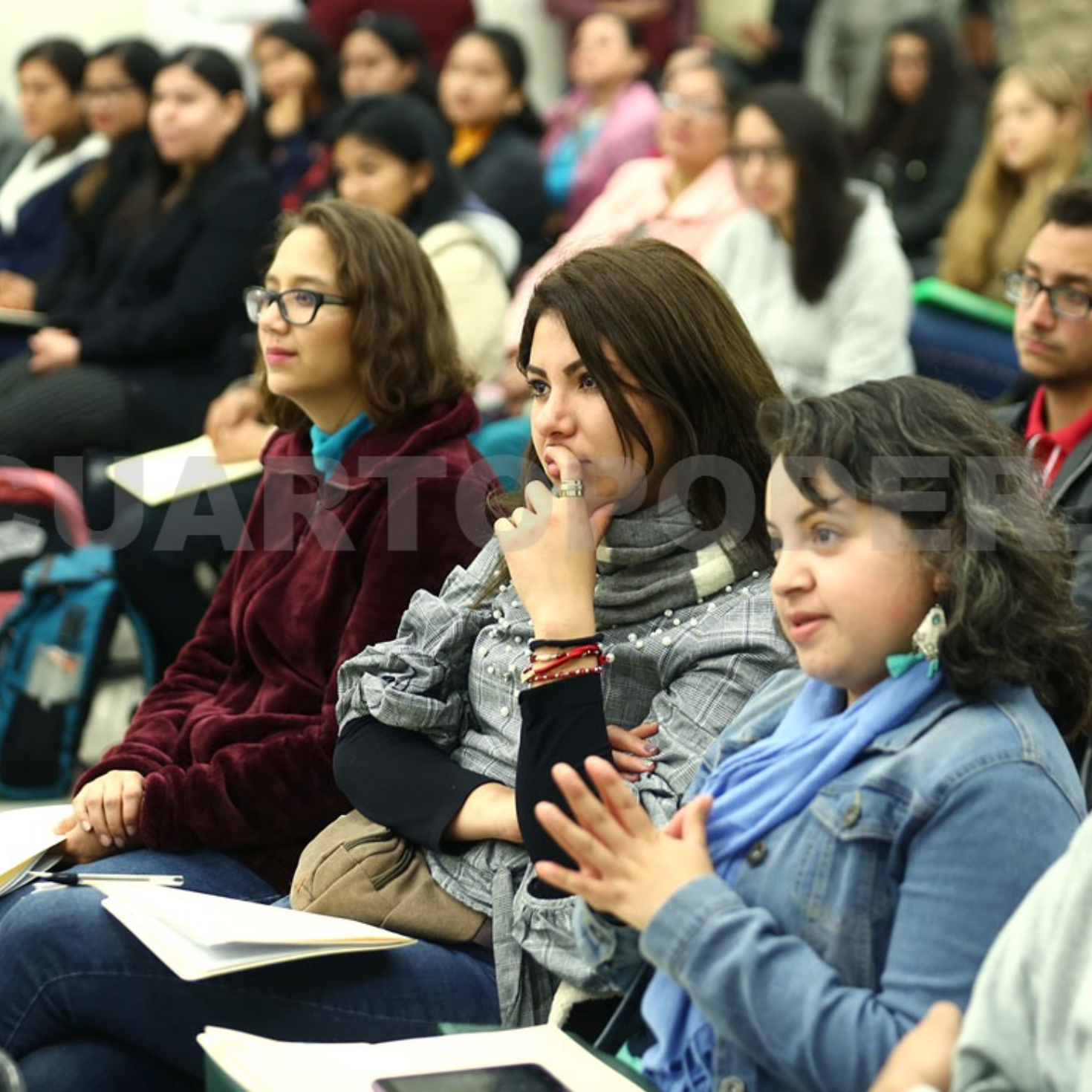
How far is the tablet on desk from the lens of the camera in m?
1.58

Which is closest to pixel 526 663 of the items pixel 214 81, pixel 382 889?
pixel 382 889

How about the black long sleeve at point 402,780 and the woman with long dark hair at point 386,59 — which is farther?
the woman with long dark hair at point 386,59

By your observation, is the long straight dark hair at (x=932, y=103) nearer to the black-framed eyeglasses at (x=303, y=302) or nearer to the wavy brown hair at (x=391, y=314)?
the wavy brown hair at (x=391, y=314)

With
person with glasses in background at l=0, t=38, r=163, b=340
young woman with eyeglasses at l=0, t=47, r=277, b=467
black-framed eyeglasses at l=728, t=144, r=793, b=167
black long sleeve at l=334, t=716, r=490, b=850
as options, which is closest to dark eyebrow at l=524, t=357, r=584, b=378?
black long sleeve at l=334, t=716, r=490, b=850

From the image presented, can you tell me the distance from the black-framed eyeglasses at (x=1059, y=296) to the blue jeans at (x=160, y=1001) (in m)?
1.38

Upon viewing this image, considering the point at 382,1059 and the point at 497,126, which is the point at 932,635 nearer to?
the point at 382,1059

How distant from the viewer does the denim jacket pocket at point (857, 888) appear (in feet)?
5.01

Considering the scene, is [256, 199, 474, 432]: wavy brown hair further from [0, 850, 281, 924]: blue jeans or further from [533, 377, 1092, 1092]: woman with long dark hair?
[533, 377, 1092, 1092]: woman with long dark hair

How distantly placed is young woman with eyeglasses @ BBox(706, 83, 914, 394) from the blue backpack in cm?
166

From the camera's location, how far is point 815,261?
14.2ft

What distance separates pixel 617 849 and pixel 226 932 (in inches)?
19.2

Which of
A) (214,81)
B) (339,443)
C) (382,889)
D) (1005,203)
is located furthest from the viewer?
(214,81)

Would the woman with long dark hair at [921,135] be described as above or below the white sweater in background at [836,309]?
above

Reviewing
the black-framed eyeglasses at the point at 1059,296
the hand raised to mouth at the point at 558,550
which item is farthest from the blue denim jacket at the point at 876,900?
the black-framed eyeglasses at the point at 1059,296
